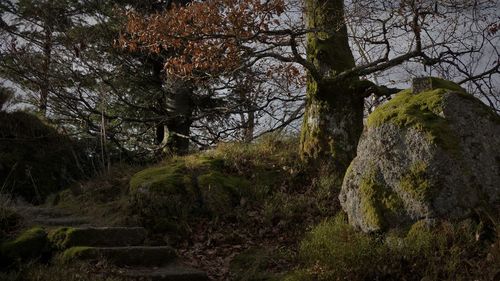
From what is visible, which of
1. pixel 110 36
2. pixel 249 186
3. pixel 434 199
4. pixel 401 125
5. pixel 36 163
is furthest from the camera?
pixel 110 36

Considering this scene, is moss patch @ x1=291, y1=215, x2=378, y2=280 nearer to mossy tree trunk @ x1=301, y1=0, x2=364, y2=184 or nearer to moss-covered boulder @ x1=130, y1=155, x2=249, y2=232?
moss-covered boulder @ x1=130, y1=155, x2=249, y2=232

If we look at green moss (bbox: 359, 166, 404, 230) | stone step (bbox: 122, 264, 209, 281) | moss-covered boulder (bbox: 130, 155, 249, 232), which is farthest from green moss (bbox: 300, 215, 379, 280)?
moss-covered boulder (bbox: 130, 155, 249, 232)

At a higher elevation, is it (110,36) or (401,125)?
(110,36)

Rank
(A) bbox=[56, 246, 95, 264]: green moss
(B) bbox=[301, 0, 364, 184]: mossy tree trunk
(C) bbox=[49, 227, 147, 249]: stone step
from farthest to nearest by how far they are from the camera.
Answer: (B) bbox=[301, 0, 364, 184]: mossy tree trunk < (C) bbox=[49, 227, 147, 249]: stone step < (A) bbox=[56, 246, 95, 264]: green moss

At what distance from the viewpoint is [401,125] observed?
6.21 metres

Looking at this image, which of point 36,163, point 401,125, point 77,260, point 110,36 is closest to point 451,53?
point 401,125

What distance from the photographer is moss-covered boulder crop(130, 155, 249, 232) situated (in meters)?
7.93

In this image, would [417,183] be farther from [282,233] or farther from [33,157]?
[33,157]

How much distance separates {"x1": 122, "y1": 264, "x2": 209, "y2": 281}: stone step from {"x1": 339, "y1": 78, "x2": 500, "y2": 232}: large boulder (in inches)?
A: 82.9

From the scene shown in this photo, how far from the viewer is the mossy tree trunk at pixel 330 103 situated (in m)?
9.06

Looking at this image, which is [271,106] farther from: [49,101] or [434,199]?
[434,199]

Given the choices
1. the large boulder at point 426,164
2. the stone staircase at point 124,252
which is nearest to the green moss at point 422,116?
the large boulder at point 426,164

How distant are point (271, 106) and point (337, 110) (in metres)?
4.73

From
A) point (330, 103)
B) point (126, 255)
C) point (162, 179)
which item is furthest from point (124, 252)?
point (330, 103)
